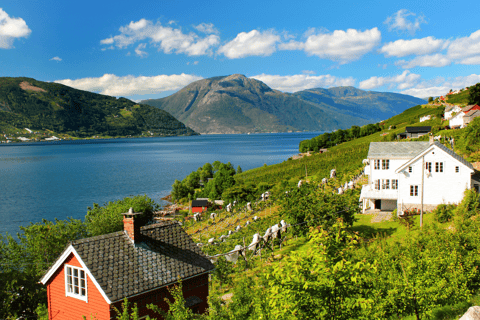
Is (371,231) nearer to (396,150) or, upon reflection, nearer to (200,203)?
(396,150)

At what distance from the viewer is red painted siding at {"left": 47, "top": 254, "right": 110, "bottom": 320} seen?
15.7 meters

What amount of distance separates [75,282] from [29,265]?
18.2 meters

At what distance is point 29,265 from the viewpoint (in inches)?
1220

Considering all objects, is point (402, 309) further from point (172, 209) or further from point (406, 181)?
point (172, 209)

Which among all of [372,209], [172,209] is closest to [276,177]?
[172,209]

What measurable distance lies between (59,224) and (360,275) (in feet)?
118

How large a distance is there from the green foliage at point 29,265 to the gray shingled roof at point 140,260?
24.6 ft

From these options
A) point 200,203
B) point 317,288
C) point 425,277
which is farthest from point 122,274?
point 200,203

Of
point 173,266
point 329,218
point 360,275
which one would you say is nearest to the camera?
point 360,275

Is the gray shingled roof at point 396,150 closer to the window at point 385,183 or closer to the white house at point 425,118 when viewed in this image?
the window at point 385,183

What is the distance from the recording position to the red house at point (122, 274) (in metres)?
15.8

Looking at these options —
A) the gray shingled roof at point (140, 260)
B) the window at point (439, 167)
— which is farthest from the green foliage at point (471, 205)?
the gray shingled roof at point (140, 260)

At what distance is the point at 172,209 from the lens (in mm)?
72188

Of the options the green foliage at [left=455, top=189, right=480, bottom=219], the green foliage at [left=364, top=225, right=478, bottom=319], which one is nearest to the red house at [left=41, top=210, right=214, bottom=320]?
the green foliage at [left=364, top=225, right=478, bottom=319]
